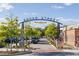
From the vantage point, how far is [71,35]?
162 inches

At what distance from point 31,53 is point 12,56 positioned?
32cm

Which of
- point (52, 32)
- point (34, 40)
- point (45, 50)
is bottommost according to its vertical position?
point (45, 50)

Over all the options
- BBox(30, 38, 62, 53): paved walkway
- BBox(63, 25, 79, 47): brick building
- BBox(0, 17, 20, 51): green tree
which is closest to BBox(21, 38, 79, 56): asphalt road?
BBox(30, 38, 62, 53): paved walkway

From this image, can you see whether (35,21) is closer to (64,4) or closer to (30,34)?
(30,34)

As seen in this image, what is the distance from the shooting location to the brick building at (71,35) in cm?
409

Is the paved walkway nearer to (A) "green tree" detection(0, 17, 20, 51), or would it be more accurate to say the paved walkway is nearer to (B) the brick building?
(B) the brick building

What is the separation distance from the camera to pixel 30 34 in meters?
4.14

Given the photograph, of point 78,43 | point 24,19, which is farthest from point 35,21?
point 78,43

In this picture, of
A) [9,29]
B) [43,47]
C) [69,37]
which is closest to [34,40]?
[43,47]

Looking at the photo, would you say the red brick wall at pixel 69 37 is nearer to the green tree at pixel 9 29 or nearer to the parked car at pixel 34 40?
the parked car at pixel 34 40

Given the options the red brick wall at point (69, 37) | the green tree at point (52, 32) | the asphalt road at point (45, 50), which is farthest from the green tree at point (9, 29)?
the red brick wall at point (69, 37)

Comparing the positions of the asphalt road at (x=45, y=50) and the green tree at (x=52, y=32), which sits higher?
the green tree at (x=52, y=32)

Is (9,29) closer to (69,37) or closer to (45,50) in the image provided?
(45,50)

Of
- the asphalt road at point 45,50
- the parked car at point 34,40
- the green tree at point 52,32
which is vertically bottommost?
the asphalt road at point 45,50
